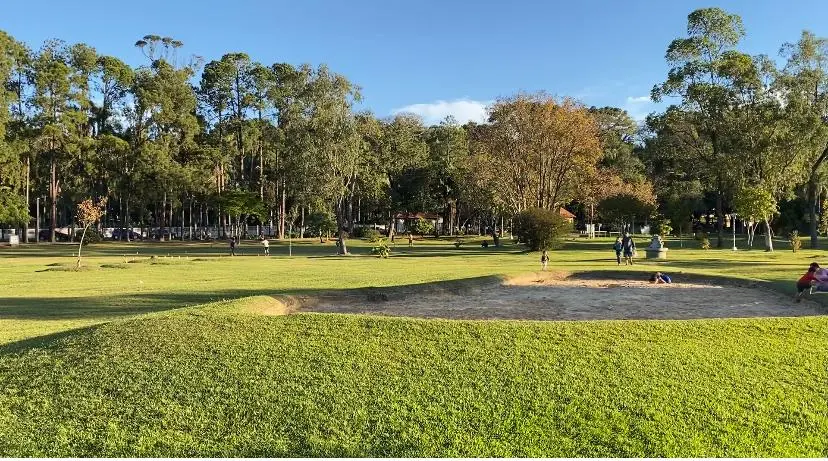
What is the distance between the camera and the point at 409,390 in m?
5.61

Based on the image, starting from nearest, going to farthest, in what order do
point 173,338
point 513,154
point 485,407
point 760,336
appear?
point 485,407 → point 173,338 → point 760,336 → point 513,154

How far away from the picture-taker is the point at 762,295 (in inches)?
550

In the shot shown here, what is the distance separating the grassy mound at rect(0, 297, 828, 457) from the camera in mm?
4812

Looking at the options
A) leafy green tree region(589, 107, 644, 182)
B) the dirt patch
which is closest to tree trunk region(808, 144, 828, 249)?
leafy green tree region(589, 107, 644, 182)

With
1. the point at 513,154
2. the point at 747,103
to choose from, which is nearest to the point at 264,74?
the point at 513,154

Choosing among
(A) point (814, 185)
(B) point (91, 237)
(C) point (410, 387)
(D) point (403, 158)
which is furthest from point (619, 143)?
(C) point (410, 387)

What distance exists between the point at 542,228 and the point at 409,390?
97.3 ft

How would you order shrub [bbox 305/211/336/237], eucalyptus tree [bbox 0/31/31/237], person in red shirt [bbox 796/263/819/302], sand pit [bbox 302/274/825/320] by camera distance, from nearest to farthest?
sand pit [bbox 302/274/825/320] → person in red shirt [bbox 796/263/819/302] → eucalyptus tree [bbox 0/31/31/237] → shrub [bbox 305/211/336/237]

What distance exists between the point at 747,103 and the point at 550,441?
39951 millimetres

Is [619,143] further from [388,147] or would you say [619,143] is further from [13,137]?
[13,137]

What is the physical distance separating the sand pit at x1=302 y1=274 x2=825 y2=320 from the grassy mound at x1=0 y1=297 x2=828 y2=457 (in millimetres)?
3687

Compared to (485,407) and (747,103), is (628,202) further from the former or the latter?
(485,407)

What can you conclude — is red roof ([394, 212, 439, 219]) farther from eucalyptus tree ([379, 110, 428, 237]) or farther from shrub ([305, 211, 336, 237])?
shrub ([305, 211, 336, 237])

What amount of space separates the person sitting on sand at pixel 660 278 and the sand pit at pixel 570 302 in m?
0.35
